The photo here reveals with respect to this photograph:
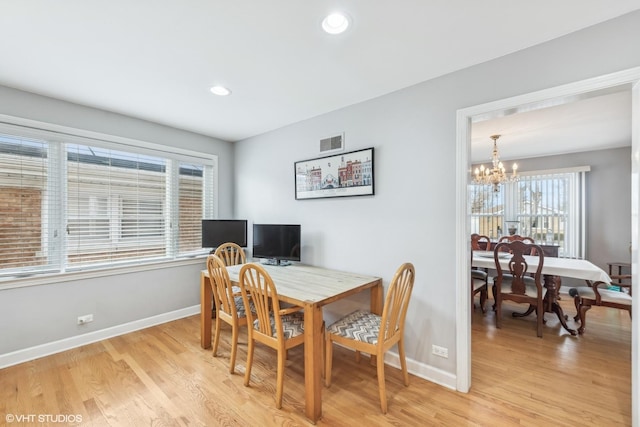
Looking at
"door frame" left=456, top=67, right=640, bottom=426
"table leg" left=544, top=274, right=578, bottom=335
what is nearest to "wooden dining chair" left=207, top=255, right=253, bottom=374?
"door frame" left=456, top=67, right=640, bottom=426

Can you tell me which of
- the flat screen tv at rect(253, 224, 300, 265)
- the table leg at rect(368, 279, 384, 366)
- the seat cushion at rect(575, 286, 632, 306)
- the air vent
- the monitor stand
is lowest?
the seat cushion at rect(575, 286, 632, 306)

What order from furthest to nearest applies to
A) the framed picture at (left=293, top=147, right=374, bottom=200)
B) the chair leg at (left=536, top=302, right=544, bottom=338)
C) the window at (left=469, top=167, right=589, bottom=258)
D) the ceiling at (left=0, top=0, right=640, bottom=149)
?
1. the window at (left=469, top=167, right=589, bottom=258)
2. the chair leg at (left=536, top=302, right=544, bottom=338)
3. the framed picture at (left=293, top=147, right=374, bottom=200)
4. the ceiling at (left=0, top=0, right=640, bottom=149)

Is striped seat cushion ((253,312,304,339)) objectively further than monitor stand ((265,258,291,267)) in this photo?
No

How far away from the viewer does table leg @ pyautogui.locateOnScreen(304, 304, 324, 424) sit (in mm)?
1778

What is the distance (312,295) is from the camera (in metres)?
2.03

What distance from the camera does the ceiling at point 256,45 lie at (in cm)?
150

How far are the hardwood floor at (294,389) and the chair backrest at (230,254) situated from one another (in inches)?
41.0

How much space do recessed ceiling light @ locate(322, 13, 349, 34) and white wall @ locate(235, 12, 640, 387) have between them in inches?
38.0

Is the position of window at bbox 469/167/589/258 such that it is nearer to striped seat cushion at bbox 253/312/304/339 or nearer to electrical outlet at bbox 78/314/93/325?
striped seat cushion at bbox 253/312/304/339

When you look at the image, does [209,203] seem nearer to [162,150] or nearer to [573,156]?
[162,150]

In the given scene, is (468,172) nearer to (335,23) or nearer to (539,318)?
(335,23)

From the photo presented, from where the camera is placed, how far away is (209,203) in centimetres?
395

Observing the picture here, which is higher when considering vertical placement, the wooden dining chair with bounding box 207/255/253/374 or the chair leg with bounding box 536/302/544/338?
the wooden dining chair with bounding box 207/255/253/374

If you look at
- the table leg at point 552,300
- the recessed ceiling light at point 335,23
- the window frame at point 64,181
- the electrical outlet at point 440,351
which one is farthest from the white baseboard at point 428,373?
the window frame at point 64,181
